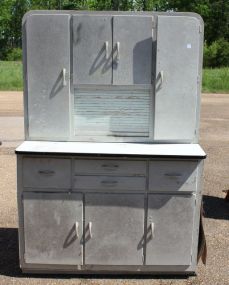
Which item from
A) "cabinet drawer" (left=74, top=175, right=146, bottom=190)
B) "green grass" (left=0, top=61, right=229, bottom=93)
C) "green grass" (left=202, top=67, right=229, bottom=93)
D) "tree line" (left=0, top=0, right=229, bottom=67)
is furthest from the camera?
"tree line" (left=0, top=0, right=229, bottom=67)

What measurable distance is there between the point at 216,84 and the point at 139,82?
873 inches

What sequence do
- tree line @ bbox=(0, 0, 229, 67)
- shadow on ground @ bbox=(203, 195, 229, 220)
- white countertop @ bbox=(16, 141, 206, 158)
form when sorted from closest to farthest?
white countertop @ bbox=(16, 141, 206, 158), shadow on ground @ bbox=(203, 195, 229, 220), tree line @ bbox=(0, 0, 229, 67)

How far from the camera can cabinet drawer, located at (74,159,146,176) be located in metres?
4.25

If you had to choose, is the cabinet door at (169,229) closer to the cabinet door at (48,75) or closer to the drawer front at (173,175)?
the drawer front at (173,175)

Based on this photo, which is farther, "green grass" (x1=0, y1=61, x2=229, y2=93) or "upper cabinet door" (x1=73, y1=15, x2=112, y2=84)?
"green grass" (x1=0, y1=61, x2=229, y2=93)

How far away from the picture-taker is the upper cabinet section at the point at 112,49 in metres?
4.32

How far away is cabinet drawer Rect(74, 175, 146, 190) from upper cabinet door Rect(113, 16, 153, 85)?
0.91 meters

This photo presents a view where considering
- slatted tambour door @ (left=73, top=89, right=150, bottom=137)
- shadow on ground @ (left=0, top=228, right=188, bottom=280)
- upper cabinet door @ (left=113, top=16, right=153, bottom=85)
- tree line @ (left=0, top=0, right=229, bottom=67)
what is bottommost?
shadow on ground @ (left=0, top=228, right=188, bottom=280)

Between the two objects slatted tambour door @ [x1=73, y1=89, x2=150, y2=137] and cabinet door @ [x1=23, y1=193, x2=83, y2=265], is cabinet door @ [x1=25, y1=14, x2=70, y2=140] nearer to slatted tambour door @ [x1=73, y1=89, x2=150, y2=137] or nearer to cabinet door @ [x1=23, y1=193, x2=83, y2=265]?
slatted tambour door @ [x1=73, y1=89, x2=150, y2=137]

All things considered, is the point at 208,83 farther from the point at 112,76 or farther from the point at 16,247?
the point at 112,76

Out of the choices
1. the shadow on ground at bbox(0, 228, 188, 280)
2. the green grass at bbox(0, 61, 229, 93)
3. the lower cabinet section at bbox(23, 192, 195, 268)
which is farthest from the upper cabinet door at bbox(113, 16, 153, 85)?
the green grass at bbox(0, 61, 229, 93)

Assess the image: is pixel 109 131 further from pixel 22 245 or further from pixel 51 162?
pixel 22 245

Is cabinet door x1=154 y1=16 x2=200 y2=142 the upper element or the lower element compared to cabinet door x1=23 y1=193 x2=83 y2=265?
upper

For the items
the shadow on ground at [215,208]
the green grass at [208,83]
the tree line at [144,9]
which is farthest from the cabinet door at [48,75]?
the tree line at [144,9]
